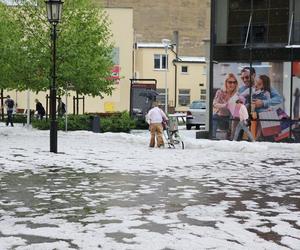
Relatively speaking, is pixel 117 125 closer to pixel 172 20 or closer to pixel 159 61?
pixel 159 61

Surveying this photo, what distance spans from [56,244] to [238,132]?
16289mm

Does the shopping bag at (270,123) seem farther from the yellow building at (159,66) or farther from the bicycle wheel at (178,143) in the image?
the yellow building at (159,66)

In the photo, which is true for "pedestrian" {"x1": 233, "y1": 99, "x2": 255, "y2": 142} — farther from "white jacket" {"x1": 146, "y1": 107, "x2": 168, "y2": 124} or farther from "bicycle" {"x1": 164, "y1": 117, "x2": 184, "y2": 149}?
"white jacket" {"x1": 146, "y1": 107, "x2": 168, "y2": 124}

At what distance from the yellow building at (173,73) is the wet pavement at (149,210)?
46978mm

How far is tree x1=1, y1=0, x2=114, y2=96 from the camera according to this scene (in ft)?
88.1

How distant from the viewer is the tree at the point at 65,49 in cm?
2686

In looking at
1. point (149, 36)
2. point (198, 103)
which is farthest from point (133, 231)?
point (149, 36)

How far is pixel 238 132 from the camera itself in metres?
22.4

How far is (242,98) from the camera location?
23547 millimetres

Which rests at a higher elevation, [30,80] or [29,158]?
[30,80]

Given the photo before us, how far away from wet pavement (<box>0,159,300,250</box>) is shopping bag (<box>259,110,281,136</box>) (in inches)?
375

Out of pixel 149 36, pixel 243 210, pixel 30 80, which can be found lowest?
pixel 243 210

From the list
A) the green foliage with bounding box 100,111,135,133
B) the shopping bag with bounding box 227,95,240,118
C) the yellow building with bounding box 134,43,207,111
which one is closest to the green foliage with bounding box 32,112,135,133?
the green foliage with bounding box 100,111,135,133

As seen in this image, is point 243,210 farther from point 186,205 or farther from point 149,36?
point 149,36
